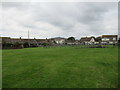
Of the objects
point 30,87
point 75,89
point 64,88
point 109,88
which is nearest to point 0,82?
point 30,87

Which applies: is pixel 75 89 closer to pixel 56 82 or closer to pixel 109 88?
pixel 56 82

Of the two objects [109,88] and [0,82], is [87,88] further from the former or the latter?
[0,82]

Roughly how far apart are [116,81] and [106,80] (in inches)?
17.0

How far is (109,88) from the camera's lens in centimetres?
371

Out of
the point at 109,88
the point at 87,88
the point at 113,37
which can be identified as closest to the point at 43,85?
the point at 87,88

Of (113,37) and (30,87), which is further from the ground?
(113,37)

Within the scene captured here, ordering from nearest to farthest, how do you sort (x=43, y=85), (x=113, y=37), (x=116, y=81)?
1. (x=43, y=85)
2. (x=116, y=81)
3. (x=113, y=37)

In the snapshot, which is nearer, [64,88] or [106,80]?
[64,88]

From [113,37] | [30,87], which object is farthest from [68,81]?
[113,37]

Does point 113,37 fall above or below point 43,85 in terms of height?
above

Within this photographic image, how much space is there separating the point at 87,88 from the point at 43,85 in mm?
1890

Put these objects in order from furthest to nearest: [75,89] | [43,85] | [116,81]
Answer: [116,81] → [43,85] → [75,89]

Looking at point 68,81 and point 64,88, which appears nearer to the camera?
point 64,88

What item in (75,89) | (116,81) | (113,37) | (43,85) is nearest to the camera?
(75,89)
